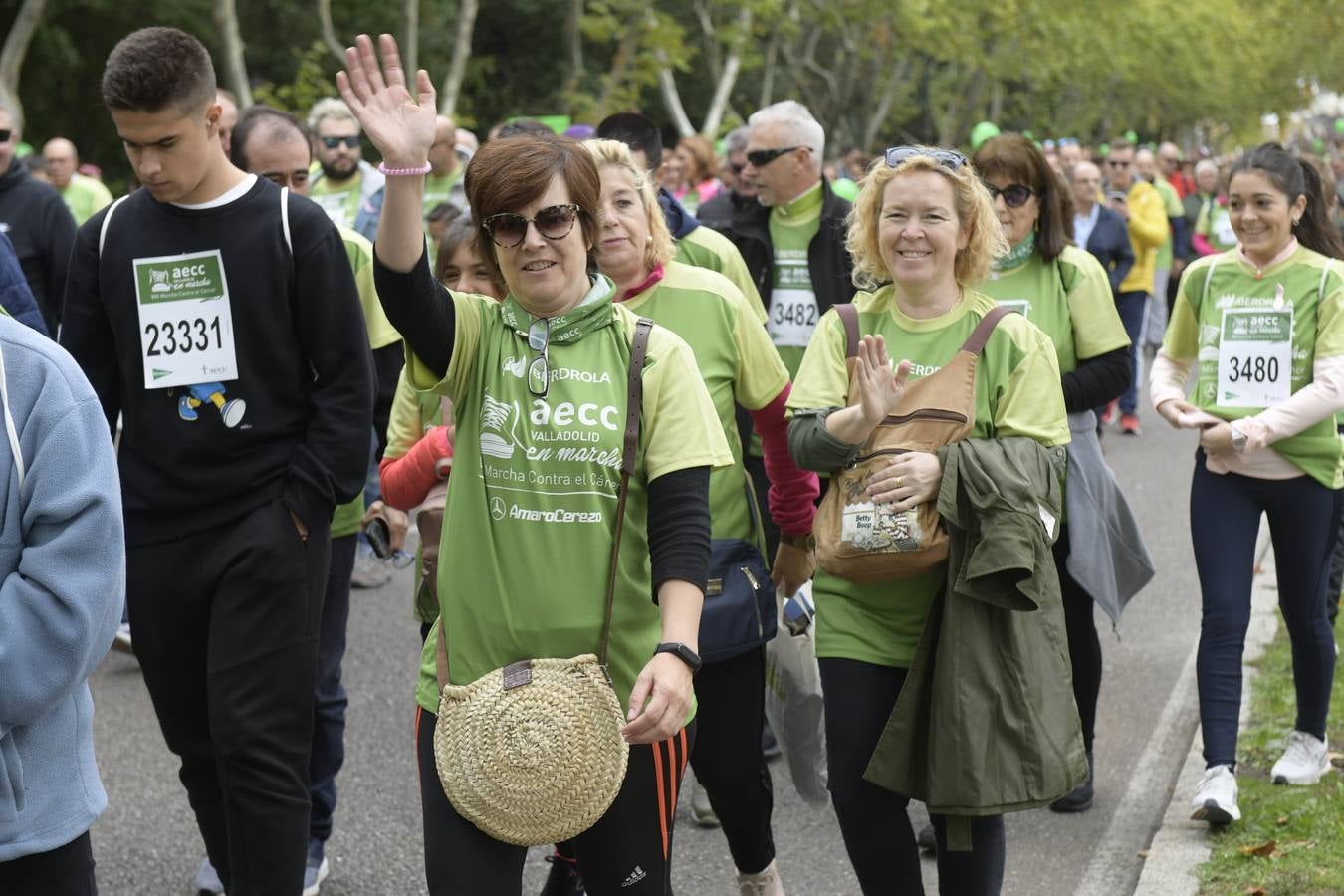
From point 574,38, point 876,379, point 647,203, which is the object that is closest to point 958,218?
point 876,379

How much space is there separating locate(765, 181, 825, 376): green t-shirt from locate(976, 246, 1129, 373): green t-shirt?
1159 mm

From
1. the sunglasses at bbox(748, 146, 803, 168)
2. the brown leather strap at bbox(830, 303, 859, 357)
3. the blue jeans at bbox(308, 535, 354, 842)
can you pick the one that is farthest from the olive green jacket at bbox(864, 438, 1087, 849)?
the sunglasses at bbox(748, 146, 803, 168)

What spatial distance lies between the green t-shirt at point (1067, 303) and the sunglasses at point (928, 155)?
1183 millimetres

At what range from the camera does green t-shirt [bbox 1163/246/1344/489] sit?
555 cm

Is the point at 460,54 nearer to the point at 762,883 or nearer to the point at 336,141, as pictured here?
the point at 336,141

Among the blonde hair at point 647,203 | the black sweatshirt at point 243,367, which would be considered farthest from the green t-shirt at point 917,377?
the black sweatshirt at point 243,367

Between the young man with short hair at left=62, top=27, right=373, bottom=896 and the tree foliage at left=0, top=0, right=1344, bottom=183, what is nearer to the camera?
the young man with short hair at left=62, top=27, right=373, bottom=896

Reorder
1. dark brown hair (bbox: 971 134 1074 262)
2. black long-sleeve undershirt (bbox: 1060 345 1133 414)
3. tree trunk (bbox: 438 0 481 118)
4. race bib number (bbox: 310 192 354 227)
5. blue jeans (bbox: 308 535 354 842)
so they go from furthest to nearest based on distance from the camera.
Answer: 1. tree trunk (bbox: 438 0 481 118)
2. race bib number (bbox: 310 192 354 227)
3. dark brown hair (bbox: 971 134 1074 262)
4. black long-sleeve undershirt (bbox: 1060 345 1133 414)
5. blue jeans (bbox: 308 535 354 842)

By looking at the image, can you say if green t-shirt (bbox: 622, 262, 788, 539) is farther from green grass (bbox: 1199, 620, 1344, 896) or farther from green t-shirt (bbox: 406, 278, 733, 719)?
green grass (bbox: 1199, 620, 1344, 896)

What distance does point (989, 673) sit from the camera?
3.92 m

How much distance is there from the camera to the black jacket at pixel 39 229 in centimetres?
743

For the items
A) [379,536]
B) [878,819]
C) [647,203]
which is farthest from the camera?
[379,536]

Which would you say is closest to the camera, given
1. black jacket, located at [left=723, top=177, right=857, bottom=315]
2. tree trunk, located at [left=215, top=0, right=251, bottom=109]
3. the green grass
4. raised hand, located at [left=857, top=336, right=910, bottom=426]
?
raised hand, located at [left=857, top=336, right=910, bottom=426]

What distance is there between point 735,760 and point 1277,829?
193 centimetres
